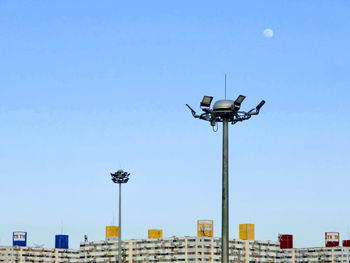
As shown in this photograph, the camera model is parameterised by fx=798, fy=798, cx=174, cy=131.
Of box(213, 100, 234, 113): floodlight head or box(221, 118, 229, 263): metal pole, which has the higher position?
box(213, 100, 234, 113): floodlight head

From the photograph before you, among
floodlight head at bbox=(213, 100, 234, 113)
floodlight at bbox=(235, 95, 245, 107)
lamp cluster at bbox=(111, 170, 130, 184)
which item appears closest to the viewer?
floodlight at bbox=(235, 95, 245, 107)

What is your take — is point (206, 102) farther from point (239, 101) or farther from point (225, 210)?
point (225, 210)

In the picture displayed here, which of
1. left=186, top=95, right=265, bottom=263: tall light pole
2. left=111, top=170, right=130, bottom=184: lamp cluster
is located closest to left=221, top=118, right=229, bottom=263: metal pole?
left=186, top=95, right=265, bottom=263: tall light pole

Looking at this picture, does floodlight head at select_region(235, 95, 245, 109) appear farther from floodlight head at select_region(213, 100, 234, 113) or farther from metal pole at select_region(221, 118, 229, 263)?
metal pole at select_region(221, 118, 229, 263)

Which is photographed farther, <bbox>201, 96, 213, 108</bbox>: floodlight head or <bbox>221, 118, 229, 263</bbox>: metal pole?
<bbox>201, 96, 213, 108</bbox>: floodlight head

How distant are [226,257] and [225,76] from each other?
7.28 m

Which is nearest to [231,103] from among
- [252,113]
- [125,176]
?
[252,113]

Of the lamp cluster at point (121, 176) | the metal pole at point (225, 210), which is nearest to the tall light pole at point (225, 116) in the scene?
the metal pole at point (225, 210)

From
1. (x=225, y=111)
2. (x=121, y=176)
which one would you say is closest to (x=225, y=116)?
(x=225, y=111)

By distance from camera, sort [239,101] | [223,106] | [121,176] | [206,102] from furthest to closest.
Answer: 1. [121,176]
2. [206,102]
3. [223,106]
4. [239,101]

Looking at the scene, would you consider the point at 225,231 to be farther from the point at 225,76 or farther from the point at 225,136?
the point at 225,76

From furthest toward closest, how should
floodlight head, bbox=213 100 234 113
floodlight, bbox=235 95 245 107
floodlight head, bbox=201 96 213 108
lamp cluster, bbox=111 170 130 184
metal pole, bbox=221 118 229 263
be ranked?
lamp cluster, bbox=111 170 130 184, floodlight head, bbox=201 96 213 108, floodlight head, bbox=213 100 234 113, floodlight, bbox=235 95 245 107, metal pole, bbox=221 118 229 263

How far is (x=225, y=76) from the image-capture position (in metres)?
31.2

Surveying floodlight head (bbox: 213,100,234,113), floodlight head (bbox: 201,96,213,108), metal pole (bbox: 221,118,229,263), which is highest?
floodlight head (bbox: 201,96,213,108)
